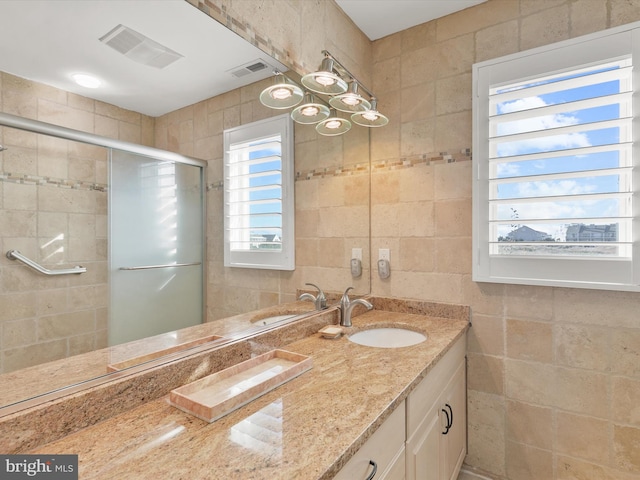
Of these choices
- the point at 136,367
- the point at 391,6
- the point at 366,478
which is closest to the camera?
the point at 366,478

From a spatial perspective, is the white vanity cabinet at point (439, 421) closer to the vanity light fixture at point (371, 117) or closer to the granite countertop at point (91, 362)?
the granite countertop at point (91, 362)

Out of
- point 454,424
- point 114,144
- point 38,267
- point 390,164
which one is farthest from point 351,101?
point 454,424

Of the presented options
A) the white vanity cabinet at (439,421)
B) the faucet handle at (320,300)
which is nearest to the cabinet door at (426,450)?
the white vanity cabinet at (439,421)

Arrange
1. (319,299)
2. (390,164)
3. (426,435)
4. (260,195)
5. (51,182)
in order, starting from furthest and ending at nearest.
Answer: (390,164) < (319,299) < (260,195) < (426,435) < (51,182)

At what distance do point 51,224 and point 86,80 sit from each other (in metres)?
0.36

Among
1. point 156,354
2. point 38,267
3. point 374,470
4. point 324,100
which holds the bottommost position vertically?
point 374,470

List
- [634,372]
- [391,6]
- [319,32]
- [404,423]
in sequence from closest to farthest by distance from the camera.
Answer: [404,423] < [634,372] < [319,32] < [391,6]

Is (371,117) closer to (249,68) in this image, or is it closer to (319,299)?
(249,68)

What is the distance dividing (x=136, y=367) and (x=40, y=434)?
0.25 m

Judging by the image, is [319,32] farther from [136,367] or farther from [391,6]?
[136,367]

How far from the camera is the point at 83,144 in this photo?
80 cm

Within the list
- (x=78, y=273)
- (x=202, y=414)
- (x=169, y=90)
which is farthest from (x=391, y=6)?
(x=202, y=414)

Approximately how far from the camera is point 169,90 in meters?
1.01

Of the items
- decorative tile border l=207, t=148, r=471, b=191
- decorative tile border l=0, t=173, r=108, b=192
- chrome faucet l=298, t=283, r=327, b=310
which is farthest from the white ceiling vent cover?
chrome faucet l=298, t=283, r=327, b=310
